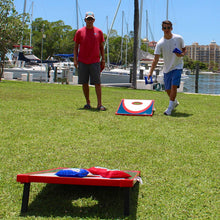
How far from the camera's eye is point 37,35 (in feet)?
316

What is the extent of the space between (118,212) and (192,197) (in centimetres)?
70

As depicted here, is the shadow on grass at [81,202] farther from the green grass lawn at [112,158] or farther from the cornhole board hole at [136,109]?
the cornhole board hole at [136,109]

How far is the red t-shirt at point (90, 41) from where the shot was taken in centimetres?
749

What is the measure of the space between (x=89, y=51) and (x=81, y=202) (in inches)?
209

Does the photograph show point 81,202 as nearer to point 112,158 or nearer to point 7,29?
point 112,158

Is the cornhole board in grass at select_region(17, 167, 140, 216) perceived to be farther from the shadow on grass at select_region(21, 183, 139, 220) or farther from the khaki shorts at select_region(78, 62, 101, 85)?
the khaki shorts at select_region(78, 62, 101, 85)

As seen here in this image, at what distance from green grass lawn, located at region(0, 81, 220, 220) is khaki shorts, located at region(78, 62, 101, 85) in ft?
3.21

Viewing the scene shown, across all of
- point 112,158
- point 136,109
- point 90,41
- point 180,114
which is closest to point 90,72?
point 90,41

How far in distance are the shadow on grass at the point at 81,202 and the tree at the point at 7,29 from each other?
744 inches

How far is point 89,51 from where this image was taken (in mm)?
7574

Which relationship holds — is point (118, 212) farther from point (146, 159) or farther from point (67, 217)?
point (146, 159)

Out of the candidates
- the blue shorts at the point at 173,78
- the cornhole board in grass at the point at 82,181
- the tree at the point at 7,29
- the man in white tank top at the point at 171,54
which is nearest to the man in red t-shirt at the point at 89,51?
the man in white tank top at the point at 171,54

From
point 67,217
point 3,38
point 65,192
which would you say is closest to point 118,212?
point 67,217

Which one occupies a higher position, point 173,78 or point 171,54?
point 171,54
